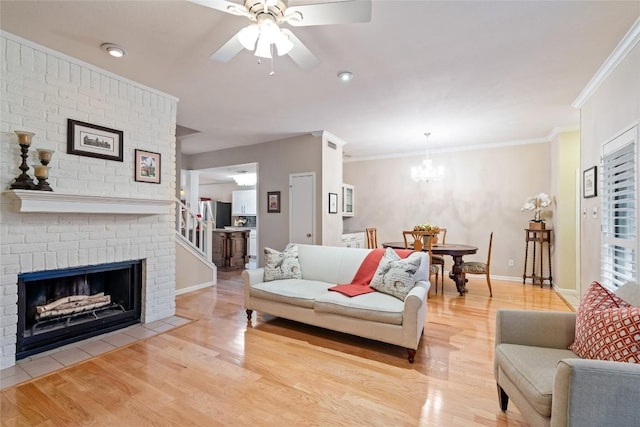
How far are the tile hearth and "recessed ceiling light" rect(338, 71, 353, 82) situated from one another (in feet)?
10.3

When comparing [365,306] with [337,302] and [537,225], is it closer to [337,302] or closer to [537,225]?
[337,302]

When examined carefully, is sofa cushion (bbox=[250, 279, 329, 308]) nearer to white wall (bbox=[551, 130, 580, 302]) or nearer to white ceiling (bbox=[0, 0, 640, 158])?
white ceiling (bbox=[0, 0, 640, 158])

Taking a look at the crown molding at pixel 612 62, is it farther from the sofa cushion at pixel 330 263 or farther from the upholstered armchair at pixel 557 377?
the sofa cushion at pixel 330 263

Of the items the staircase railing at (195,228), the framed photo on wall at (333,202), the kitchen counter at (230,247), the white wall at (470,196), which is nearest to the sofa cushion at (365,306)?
the framed photo on wall at (333,202)

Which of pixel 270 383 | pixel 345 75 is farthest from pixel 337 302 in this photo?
pixel 345 75

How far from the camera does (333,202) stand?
5398mm

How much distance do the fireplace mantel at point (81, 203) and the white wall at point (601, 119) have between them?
443 centimetres

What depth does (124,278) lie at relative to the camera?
3240 millimetres

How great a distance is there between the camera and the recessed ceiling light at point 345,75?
9.60 ft

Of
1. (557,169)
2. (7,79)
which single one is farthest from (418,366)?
(557,169)

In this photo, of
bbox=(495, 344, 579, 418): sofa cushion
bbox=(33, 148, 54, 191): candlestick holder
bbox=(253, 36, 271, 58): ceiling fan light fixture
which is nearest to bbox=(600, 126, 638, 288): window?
bbox=(495, 344, 579, 418): sofa cushion

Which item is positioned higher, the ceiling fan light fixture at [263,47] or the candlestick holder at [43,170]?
the ceiling fan light fixture at [263,47]

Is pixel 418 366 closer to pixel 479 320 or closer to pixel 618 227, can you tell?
pixel 479 320

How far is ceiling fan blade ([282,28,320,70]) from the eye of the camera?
1.94m
